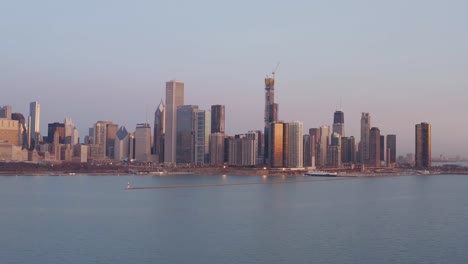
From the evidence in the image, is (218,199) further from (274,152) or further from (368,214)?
(274,152)

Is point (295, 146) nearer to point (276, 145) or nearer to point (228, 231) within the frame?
point (276, 145)

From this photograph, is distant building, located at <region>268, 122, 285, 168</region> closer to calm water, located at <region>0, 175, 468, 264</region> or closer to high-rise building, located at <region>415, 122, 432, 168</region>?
high-rise building, located at <region>415, 122, 432, 168</region>

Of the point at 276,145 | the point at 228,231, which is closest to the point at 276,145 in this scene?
the point at 276,145

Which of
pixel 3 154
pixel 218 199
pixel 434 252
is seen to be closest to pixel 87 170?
pixel 3 154

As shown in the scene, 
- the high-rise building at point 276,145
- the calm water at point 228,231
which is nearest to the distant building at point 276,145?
the high-rise building at point 276,145

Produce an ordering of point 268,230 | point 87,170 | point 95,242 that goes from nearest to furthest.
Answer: point 95,242
point 268,230
point 87,170

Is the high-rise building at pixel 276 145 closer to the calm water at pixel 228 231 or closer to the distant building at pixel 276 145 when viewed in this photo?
the distant building at pixel 276 145
